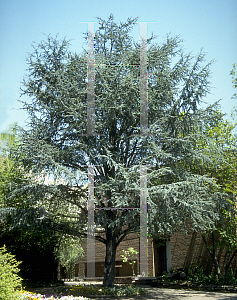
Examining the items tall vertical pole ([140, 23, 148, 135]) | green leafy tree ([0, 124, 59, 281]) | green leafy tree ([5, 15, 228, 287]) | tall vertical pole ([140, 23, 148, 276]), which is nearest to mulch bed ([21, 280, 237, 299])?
green leafy tree ([0, 124, 59, 281])

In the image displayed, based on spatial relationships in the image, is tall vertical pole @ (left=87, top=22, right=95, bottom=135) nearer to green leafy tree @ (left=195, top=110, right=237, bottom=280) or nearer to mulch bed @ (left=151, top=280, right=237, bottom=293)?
green leafy tree @ (left=195, top=110, right=237, bottom=280)

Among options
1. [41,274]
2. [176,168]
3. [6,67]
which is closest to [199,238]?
[176,168]

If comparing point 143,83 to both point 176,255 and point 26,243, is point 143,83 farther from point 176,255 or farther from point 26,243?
point 176,255

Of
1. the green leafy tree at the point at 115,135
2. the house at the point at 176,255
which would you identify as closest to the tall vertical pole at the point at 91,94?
the green leafy tree at the point at 115,135

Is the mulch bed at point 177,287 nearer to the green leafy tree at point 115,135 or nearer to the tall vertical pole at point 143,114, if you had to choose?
the green leafy tree at point 115,135

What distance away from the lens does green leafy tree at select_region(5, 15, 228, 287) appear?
11789mm

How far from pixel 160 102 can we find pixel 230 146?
5.21 m

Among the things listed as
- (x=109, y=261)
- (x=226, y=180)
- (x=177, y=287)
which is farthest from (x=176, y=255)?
(x=109, y=261)

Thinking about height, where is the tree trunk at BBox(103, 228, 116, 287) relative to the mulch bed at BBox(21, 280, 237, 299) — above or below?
above

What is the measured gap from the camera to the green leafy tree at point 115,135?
1179 centimetres

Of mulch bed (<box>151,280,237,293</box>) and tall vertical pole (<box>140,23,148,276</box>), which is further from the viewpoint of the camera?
mulch bed (<box>151,280,237,293</box>)

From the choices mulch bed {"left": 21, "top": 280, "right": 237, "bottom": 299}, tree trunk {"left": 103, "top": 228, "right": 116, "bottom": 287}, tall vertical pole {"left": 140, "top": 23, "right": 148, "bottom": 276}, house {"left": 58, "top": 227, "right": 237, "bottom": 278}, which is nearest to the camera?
tall vertical pole {"left": 140, "top": 23, "right": 148, "bottom": 276}

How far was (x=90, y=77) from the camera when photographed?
13.1 meters

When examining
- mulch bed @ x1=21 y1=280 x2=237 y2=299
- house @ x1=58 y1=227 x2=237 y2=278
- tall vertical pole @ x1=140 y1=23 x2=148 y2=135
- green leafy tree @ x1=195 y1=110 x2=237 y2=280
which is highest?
tall vertical pole @ x1=140 y1=23 x2=148 y2=135
